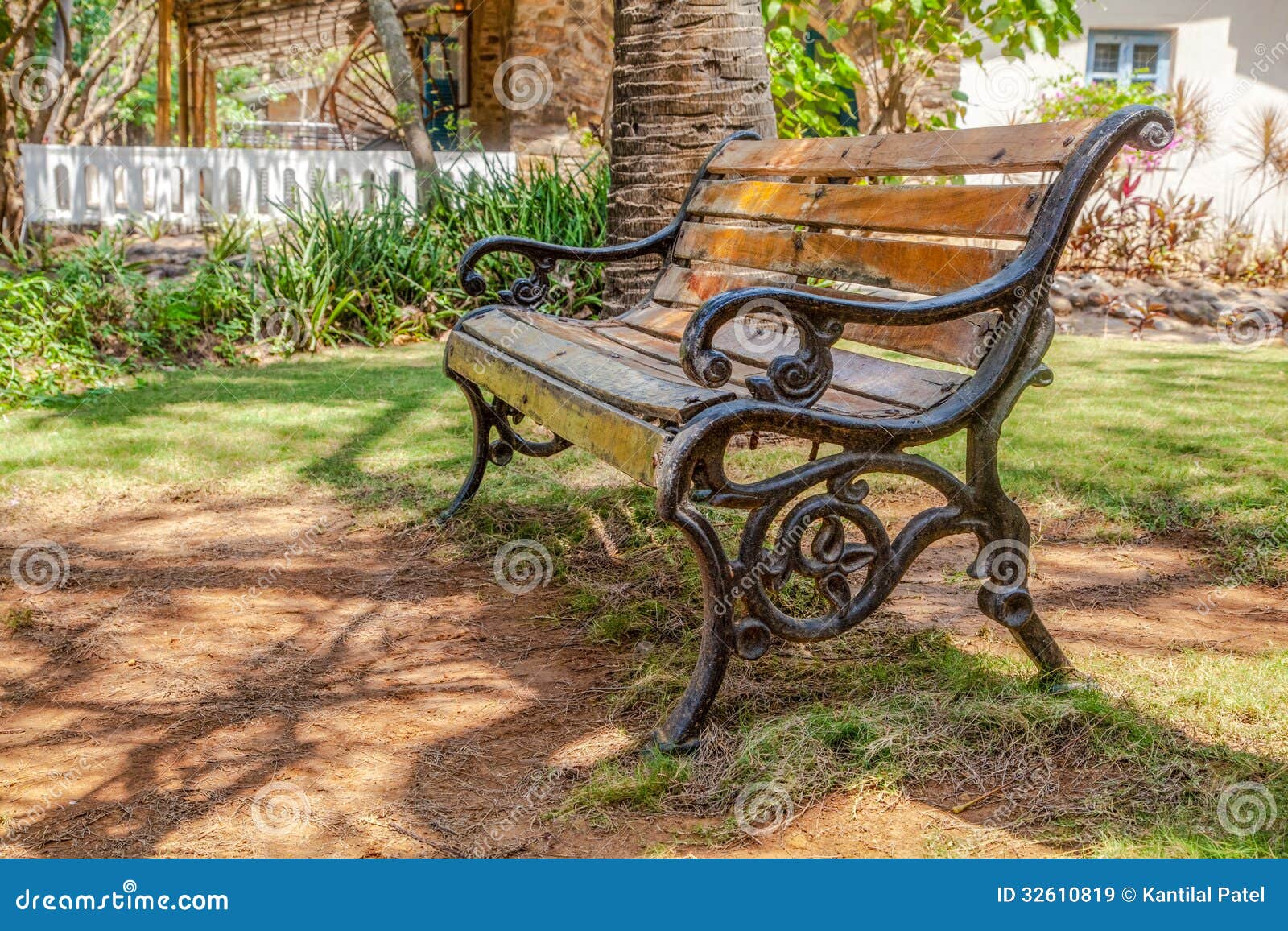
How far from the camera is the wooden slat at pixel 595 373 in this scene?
220cm

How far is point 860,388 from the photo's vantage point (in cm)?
265

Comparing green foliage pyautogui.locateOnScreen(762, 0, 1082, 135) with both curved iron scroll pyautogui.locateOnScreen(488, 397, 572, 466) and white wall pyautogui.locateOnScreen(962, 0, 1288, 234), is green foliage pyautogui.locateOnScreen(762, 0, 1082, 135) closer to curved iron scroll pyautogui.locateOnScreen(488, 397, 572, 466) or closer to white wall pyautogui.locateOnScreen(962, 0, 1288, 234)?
curved iron scroll pyautogui.locateOnScreen(488, 397, 572, 466)

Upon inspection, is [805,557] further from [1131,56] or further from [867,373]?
[1131,56]

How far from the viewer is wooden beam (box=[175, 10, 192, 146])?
44.2 ft

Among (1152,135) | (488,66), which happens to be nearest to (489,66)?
(488,66)

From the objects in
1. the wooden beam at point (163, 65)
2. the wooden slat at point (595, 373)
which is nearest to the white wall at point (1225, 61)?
the wooden beam at point (163, 65)

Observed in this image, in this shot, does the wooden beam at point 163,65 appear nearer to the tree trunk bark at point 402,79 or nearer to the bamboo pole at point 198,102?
the bamboo pole at point 198,102

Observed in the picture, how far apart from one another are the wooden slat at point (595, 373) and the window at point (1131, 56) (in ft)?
36.3

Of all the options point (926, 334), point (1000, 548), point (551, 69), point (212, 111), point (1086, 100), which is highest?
point (551, 69)

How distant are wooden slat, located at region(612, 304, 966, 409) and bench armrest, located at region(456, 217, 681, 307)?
0.30 m

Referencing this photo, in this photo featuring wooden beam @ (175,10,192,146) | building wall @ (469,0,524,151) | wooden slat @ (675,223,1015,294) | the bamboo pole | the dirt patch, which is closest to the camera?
the dirt patch

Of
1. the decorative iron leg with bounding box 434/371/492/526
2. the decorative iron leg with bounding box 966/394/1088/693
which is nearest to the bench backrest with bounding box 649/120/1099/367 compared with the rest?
the decorative iron leg with bounding box 966/394/1088/693

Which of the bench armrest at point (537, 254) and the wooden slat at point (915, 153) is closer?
the wooden slat at point (915, 153)

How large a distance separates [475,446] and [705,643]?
1.73 metres
